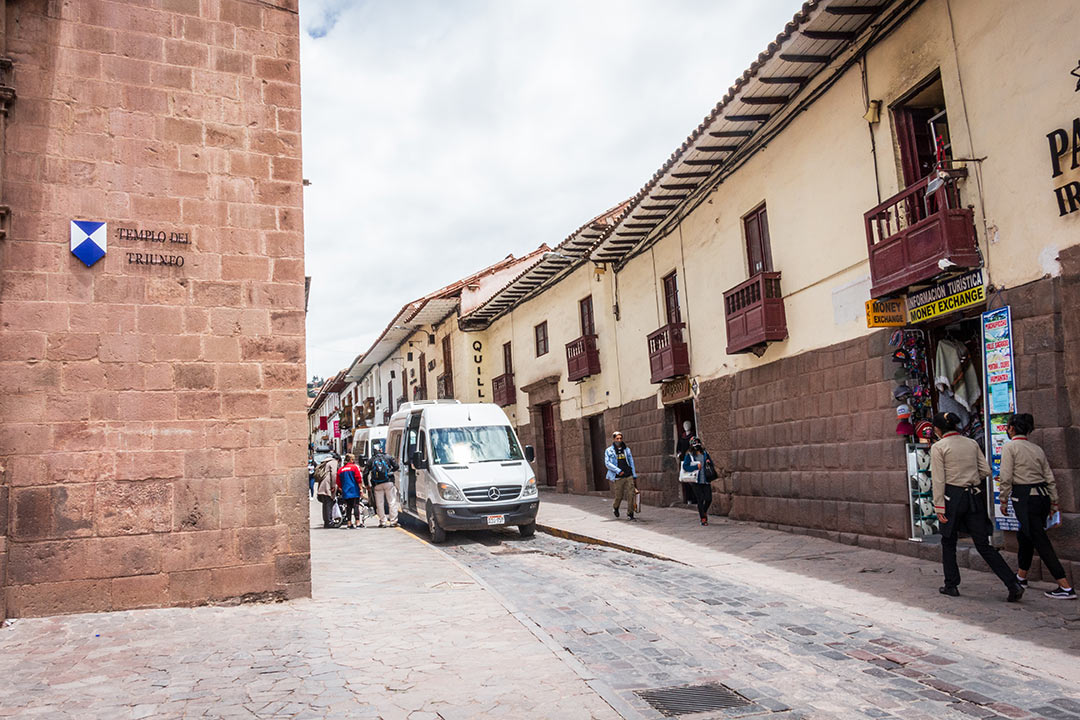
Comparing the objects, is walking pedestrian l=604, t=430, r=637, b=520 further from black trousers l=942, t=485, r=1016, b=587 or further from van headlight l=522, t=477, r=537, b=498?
black trousers l=942, t=485, r=1016, b=587

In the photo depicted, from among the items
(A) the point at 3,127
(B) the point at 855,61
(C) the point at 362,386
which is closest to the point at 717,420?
(B) the point at 855,61

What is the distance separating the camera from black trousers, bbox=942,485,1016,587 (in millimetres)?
7023

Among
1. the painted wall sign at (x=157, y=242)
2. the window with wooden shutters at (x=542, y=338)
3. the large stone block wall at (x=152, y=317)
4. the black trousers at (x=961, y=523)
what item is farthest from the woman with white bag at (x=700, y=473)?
the window with wooden shutters at (x=542, y=338)

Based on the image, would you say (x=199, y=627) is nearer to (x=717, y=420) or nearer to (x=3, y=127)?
(x=3, y=127)

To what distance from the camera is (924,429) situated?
913 cm

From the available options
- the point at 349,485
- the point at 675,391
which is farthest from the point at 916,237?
the point at 349,485

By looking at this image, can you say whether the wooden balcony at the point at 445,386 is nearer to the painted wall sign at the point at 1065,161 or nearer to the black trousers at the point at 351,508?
the black trousers at the point at 351,508

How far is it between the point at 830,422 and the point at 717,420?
3687 millimetres

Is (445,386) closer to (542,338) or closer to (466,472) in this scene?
(542,338)

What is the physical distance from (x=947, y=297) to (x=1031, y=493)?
266 centimetres

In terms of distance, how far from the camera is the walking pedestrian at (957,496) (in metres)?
7.08

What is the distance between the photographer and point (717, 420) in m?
14.5

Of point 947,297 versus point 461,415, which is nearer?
point 947,297

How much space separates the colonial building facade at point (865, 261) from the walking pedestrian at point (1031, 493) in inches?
18.3
